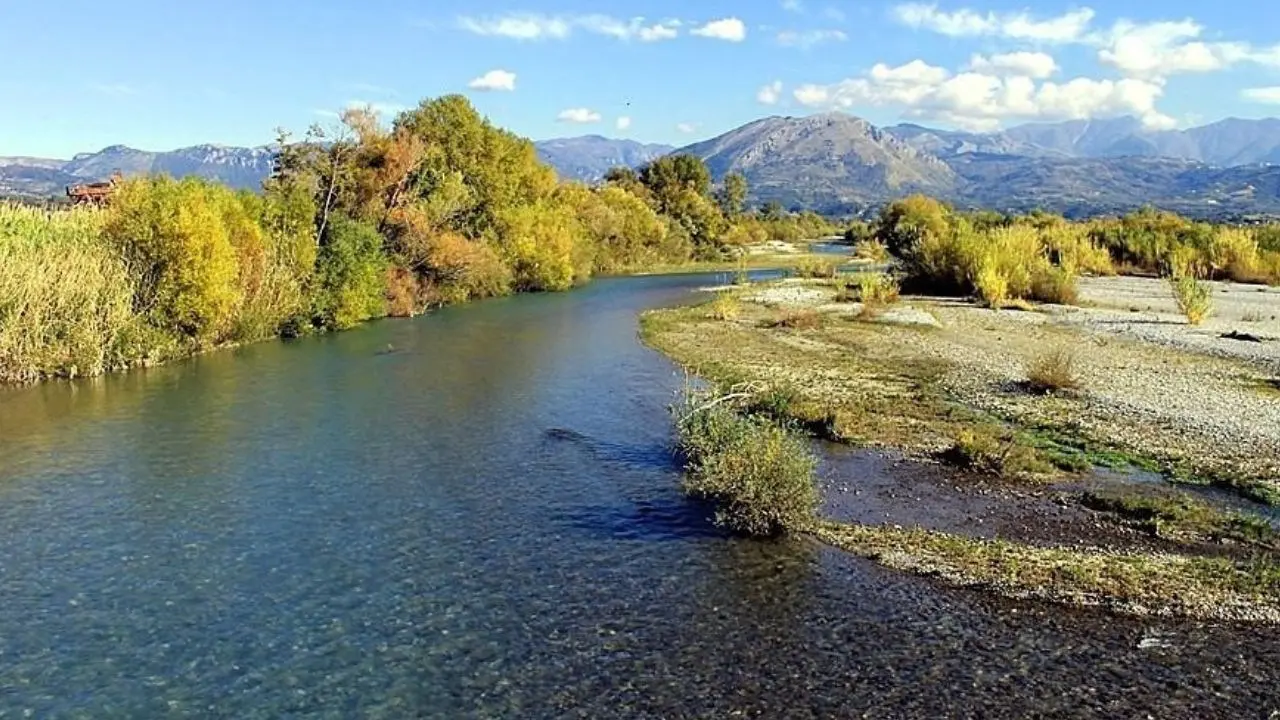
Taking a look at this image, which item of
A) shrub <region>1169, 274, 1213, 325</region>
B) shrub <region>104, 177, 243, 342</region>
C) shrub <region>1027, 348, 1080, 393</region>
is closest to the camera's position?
shrub <region>1027, 348, 1080, 393</region>

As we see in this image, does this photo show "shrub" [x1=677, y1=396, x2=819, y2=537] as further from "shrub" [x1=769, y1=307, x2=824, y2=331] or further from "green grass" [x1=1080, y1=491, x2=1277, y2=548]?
"shrub" [x1=769, y1=307, x2=824, y2=331]

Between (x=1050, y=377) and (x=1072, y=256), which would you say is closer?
(x=1050, y=377)

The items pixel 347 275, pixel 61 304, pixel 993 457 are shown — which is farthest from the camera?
pixel 347 275

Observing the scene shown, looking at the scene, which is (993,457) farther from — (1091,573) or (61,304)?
(61,304)

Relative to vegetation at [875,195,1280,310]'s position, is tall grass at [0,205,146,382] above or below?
below

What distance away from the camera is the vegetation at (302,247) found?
30.7 metres

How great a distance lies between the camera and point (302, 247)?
141 feet

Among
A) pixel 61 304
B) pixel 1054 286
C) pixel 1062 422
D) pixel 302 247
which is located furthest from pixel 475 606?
pixel 1054 286

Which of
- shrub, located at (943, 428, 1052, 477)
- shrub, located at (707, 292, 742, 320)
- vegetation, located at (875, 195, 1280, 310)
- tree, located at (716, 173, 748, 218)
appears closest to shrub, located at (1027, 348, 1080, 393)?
shrub, located at (943, 428, 1052, 477)

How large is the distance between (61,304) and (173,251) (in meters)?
5.06

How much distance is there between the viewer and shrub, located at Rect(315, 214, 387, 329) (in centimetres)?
4444

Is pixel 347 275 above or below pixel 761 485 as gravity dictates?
above

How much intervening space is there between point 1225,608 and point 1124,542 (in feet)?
8.30

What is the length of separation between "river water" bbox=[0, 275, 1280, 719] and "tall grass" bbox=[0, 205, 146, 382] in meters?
7.36
